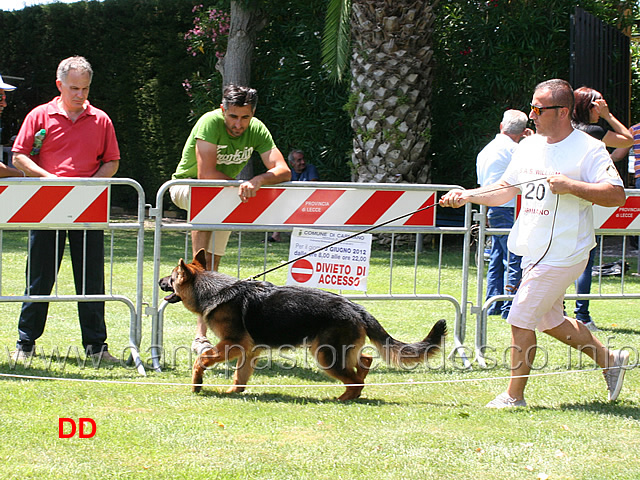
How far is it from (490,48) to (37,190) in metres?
11.2

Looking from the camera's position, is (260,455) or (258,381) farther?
(258,381)

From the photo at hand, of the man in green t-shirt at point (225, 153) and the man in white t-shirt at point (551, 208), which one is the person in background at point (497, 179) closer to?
the man in green t-shirt at point (225, 153)

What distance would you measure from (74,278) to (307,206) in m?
1.84

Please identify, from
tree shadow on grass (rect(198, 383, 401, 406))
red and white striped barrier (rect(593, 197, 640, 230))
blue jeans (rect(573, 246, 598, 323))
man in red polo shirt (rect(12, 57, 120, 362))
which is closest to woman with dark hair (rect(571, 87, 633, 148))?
red and white striped barrier (rect(593, 197, 640, 230))

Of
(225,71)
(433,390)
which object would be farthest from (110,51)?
(433,390)

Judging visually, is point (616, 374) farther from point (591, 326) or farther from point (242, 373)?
point (591, 326)

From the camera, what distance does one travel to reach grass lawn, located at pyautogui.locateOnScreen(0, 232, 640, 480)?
3.96 metres

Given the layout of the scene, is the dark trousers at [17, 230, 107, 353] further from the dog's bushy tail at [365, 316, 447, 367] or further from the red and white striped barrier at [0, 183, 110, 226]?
the dog's bushy tail at [365, 316, 447, 367]

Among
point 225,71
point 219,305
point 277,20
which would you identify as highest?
point 277,20

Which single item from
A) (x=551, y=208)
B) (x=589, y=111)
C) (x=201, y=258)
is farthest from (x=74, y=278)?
(x=589, y=111)

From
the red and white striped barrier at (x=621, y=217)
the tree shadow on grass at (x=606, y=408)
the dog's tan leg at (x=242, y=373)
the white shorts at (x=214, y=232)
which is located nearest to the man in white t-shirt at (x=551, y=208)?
the tree shadow on grass at (x=606, y=408)

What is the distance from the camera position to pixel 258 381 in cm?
581

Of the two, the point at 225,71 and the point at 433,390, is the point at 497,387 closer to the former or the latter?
the point at 433,390

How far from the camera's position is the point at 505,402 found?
5121mm
